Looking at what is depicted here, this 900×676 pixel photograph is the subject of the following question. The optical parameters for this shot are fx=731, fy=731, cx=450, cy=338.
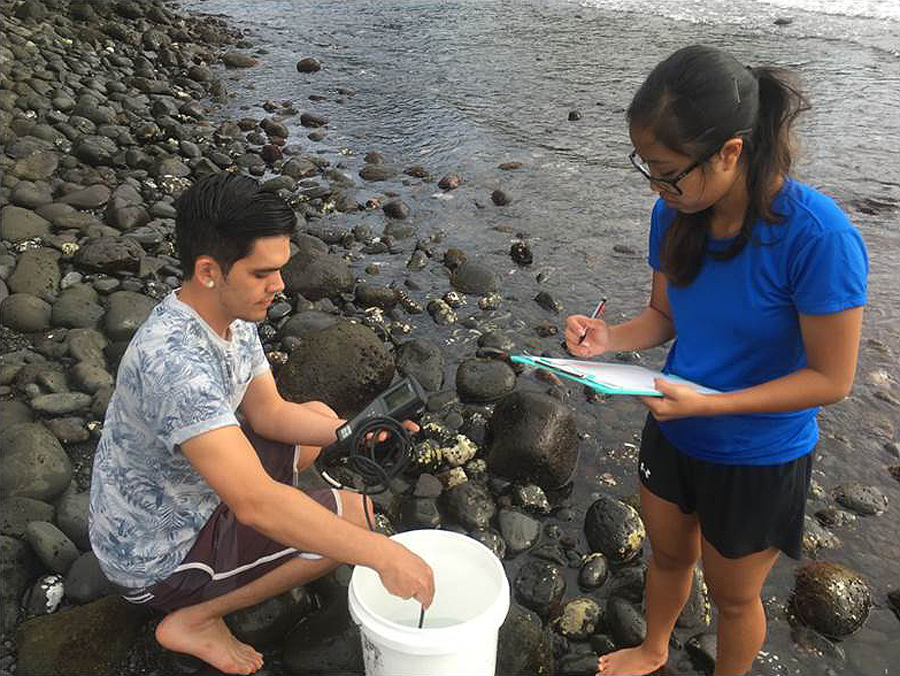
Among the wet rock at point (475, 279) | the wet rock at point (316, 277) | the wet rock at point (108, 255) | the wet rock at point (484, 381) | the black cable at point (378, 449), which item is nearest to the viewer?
the black cable at point (378, 449)

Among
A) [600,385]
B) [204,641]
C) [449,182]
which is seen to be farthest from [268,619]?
[449,182]

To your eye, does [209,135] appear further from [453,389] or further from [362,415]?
[362,415]

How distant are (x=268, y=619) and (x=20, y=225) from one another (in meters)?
4.48

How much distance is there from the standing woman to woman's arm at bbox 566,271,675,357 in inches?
6.8

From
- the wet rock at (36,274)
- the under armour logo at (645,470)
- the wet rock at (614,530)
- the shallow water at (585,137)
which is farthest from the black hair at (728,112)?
the wet rock at (36,274)

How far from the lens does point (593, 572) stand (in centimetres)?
348

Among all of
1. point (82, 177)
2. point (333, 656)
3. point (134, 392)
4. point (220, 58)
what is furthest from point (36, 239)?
point (220, 58)

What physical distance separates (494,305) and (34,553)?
3.64m

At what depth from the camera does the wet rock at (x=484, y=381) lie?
4.76 meters

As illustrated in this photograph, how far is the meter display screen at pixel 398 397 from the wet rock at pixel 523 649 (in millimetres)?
1059

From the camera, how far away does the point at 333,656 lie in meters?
2.96

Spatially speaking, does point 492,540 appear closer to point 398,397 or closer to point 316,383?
point 398,397

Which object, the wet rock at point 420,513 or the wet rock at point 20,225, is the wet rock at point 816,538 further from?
the wet rock at point 20,225

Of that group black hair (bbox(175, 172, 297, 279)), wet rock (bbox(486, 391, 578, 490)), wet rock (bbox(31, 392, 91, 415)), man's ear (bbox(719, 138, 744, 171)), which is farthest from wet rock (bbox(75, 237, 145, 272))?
man's ear (bbox(719, 138, 744, 171))
